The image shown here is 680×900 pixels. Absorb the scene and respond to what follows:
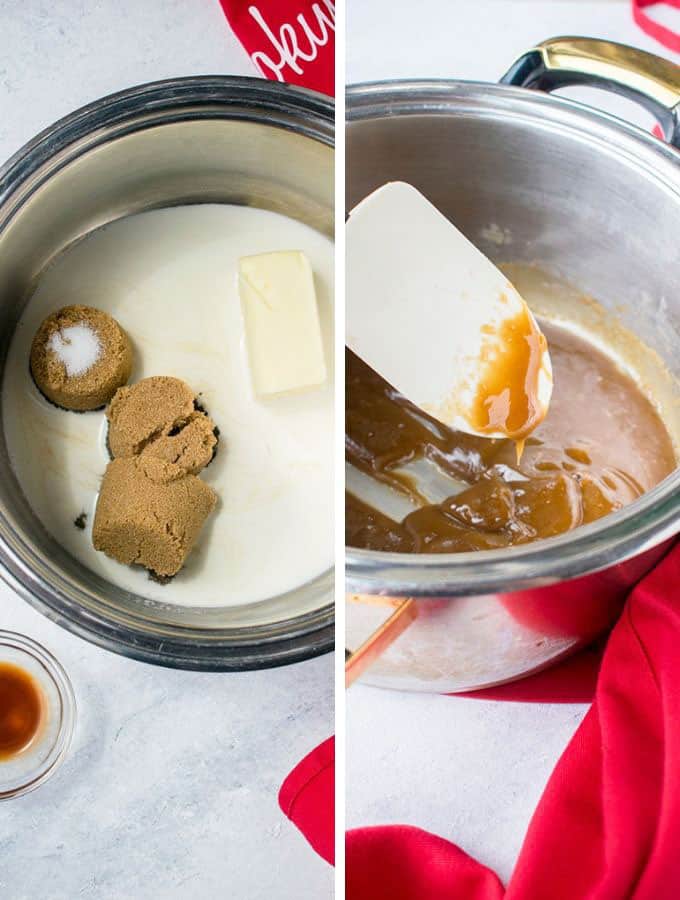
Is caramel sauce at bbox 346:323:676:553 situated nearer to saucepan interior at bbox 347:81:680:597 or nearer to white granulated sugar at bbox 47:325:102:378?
saucepan interior at bbox 347:81:680:597

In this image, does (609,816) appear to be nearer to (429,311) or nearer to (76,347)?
(429,311)

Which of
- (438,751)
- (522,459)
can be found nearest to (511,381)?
(522,459)

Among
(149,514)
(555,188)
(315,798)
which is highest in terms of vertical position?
(555,188)

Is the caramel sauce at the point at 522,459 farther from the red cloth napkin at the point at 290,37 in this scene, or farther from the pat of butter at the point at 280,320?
the red cloth napkin at the point at 290,37

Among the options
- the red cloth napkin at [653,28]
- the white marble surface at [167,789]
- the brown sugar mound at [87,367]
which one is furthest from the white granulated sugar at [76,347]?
the red cloth napkin at [653,28]

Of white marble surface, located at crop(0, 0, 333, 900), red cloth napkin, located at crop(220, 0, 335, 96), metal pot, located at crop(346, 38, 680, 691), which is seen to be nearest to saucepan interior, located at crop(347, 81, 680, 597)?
metal pot, located at crop(346, 38, 680, 691)

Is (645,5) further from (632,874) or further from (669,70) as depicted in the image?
(632,874)

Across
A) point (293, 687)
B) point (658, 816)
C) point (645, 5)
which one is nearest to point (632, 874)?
point (658, 816)
